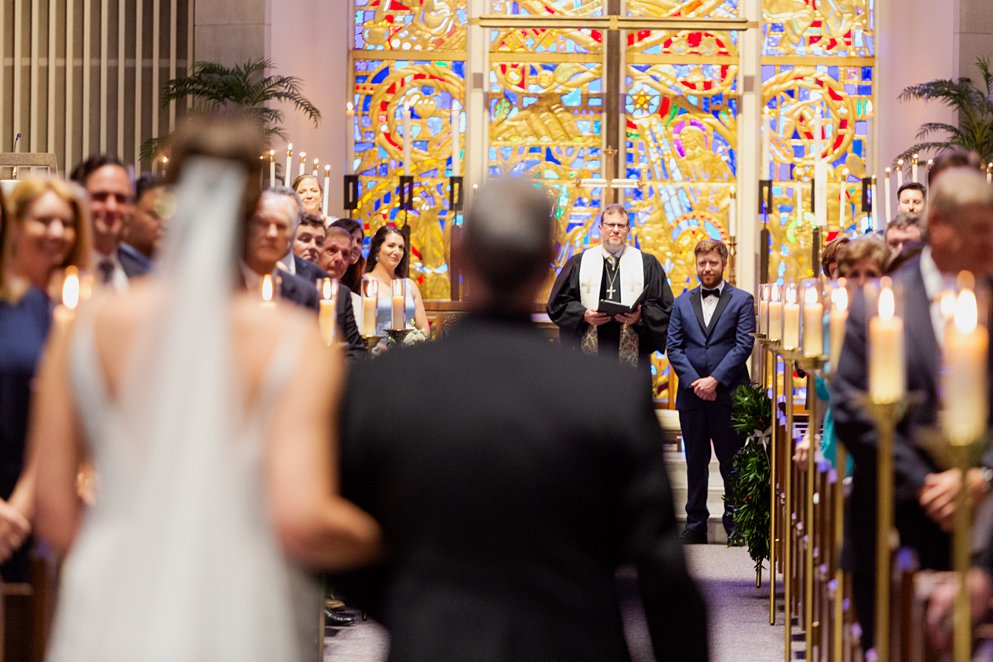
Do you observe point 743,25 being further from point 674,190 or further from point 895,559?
point 895,559

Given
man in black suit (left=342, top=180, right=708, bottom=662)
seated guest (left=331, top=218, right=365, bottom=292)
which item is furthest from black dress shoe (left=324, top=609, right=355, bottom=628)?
man in black suit (left=342, top=180, right=708, bottom=662)

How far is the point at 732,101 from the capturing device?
13.5 metres

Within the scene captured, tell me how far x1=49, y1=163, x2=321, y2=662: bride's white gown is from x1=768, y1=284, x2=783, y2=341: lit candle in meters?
3.57

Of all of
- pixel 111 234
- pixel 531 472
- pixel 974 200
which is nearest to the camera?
pixel 531 472

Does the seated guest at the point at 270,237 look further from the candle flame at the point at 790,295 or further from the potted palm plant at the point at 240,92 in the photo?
the potted palm plant at the point at 240,92

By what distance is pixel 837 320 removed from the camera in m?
4.01

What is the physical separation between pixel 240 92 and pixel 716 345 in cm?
447

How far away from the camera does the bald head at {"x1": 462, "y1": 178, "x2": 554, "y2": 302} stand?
6.59ft

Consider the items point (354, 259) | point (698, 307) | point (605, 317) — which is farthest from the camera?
point (605, 317)

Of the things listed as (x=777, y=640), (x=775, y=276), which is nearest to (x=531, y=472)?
(x=777, y=640)

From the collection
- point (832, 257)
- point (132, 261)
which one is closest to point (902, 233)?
point (832, 257)

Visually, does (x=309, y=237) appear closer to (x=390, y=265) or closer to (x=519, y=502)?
(x=390, y=265)

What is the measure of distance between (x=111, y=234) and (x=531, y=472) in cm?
247

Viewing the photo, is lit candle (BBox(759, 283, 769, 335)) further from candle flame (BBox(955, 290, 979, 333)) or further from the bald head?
the bald head
